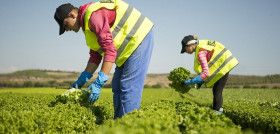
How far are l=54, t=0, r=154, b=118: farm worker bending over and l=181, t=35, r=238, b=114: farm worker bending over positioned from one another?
7.68ft

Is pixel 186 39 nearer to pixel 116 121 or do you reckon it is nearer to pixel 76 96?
pixel 76 96

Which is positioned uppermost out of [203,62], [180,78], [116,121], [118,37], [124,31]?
[124,31]

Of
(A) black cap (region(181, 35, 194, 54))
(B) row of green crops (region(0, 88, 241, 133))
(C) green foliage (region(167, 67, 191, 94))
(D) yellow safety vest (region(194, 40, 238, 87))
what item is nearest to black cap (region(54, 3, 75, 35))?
(B) row of green crops (region(0, 88, 241, 133))

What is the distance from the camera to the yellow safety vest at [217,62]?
20.2ft

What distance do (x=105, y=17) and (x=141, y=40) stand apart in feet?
2.44

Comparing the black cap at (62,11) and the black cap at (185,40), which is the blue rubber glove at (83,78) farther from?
the black cap at (185,40)

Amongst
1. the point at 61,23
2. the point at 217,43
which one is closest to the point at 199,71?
the point at 217,43

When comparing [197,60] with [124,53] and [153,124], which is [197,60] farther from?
[153,124]

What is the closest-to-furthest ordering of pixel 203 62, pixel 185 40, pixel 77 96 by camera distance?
1. pixel 77 96
2. pixel 203 62
3. pixel 185 40

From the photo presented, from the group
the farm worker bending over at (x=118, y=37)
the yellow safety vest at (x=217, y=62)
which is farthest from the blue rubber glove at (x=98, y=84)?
the yellow safety vest at (x=217, y=62)

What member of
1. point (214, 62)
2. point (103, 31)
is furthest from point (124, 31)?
point (214, 62)

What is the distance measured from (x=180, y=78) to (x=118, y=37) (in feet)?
13.5

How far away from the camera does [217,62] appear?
6.22 m

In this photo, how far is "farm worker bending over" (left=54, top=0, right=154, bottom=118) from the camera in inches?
140
